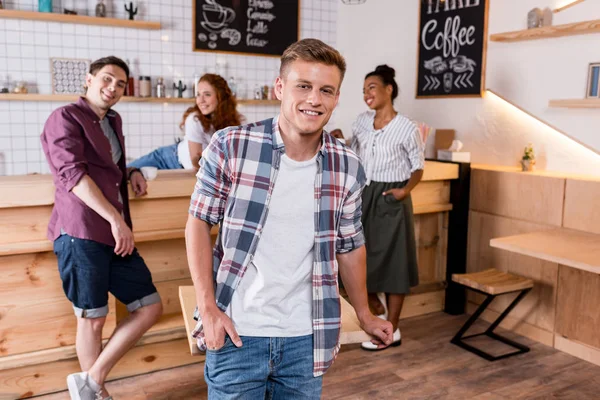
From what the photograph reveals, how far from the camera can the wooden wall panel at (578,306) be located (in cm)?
331

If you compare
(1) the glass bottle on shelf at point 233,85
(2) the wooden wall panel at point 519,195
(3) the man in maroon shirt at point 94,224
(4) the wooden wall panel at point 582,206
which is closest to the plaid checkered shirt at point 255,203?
(3) the man in maroon shirt at point 94,224

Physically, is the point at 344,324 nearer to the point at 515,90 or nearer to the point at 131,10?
the point at 515,90

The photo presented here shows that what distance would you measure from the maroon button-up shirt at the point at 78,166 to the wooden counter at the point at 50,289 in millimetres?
249

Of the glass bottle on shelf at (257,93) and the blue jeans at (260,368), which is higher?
the glass bottle on shelf at (257,93)

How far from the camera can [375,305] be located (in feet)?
12.3

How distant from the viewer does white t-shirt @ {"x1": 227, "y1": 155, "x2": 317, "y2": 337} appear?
1.43m

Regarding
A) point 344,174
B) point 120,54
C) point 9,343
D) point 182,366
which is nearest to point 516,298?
point 182,366

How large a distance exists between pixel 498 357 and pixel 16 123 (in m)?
4.03

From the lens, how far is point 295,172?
1473mm

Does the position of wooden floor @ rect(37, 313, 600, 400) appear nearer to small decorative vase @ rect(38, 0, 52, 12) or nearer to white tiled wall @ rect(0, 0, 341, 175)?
white tiled wall @ rect(0, 0, 341, 175)

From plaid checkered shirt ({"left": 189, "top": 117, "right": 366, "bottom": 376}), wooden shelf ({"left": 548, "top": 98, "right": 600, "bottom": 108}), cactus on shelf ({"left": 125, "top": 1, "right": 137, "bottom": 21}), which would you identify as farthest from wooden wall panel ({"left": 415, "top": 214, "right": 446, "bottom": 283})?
cactus on shelf ({"left": 125, "top": 1, "right": 137, "bottom": 21})

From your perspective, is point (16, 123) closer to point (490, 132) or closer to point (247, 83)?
point (247, 83)

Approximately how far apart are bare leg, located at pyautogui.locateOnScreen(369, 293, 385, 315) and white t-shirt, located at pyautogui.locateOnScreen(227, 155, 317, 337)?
2.34 metres

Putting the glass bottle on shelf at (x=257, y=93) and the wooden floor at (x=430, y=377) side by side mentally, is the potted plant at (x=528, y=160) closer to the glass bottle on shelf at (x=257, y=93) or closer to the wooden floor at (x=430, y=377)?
the wooden floor at (x=430, y=377)
